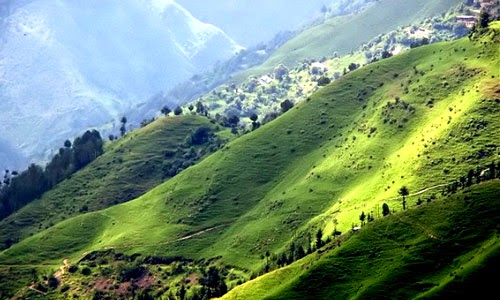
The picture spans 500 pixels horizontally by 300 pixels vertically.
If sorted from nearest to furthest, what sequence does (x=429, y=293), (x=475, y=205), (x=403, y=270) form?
1. (x=429, y=293)
2. (x=403, y=270)
3. (x=475, y=205)

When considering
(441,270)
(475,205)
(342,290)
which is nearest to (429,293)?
(441,270)

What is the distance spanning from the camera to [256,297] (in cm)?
19775

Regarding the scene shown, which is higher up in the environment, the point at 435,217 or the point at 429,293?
the point at 435,217

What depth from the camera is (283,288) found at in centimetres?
19100

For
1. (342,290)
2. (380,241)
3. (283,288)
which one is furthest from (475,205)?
(283,288)

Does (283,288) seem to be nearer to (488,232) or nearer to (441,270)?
(441,270)

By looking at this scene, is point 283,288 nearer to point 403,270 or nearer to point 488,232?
point 403,270

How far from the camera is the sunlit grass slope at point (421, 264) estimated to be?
554ft

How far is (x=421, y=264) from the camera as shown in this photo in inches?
7146

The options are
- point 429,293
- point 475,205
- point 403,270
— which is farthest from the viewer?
point 475,205

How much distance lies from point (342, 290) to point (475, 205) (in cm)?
4377

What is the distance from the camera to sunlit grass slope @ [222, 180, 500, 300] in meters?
169

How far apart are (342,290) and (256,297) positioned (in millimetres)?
25854

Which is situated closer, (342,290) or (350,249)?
(342,290)
